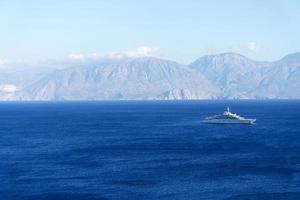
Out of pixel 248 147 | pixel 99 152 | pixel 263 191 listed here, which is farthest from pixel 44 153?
pixel 263 191

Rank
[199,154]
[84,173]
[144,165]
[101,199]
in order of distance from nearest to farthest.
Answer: [101,199]
[84,173]
[144,165]
[199,154]

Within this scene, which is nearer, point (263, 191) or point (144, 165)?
point (263, 191)

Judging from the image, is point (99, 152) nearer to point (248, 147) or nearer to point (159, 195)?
point (248, 147)

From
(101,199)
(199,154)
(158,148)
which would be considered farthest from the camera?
(158,148)

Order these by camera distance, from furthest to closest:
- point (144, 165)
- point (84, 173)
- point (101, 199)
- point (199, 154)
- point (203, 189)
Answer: point (199, 154), point (144, 165), point (84, 173), point (203, 189), point (101, 199)

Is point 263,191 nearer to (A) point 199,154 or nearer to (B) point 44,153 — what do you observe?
(A) point 199,154

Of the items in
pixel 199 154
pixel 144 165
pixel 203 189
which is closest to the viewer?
pixel 203 189

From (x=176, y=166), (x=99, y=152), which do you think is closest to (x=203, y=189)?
(x=176, y=166)

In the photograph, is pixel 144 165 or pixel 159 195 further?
pixel 144 165
